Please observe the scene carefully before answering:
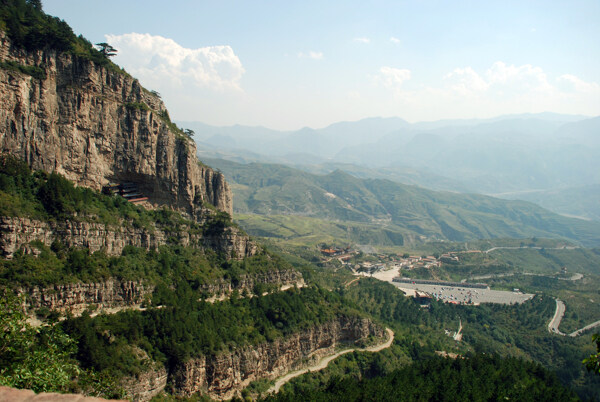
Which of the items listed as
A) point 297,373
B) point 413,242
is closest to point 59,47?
point 297,373

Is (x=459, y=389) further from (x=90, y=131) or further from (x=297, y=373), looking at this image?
(x=90, y=131)

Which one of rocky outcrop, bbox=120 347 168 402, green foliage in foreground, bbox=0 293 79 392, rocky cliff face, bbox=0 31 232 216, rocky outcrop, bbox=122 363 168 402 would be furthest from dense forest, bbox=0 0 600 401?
rocky cliff face, bbox=0 31 232 216

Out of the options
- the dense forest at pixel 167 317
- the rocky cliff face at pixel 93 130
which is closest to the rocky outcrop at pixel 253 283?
the dense forest at pixel 167 317

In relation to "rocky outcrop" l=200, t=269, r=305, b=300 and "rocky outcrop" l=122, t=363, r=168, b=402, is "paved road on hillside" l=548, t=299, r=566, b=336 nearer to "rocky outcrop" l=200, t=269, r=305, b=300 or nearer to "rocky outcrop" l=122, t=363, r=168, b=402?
"rocky outcrop" l=200, t=269, r=305, b=300

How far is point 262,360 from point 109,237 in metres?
20.0

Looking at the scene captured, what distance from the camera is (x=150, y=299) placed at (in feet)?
126

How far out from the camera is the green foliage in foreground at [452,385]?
3538 centimetres

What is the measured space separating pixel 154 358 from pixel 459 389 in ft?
92.7

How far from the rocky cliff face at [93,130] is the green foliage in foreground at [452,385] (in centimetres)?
2654

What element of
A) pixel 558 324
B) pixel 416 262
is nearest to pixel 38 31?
pixel 558 324

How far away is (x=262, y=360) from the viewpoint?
43438mm

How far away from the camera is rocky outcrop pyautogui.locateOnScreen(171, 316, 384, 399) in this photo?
36.8 metres

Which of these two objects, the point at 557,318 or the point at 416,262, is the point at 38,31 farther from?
the point at 416,262

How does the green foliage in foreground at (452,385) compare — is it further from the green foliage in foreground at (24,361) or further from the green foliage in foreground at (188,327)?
the green foliage in foreground at (24,361)
